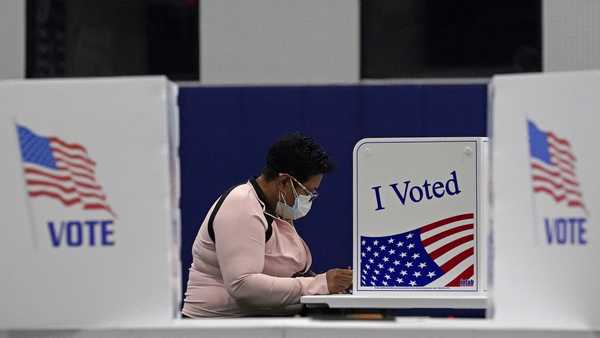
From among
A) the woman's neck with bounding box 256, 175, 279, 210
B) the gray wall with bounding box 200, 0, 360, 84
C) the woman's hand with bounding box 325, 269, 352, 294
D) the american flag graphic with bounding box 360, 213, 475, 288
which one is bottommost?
the woman's hand with bounding box 325, 269, 352, 294

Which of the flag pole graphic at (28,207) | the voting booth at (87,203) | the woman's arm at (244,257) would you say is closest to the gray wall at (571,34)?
the woman's arm at (244,257)

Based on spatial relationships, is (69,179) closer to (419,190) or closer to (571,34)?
(419,190)

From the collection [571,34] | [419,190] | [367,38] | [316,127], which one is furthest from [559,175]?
[367,38]

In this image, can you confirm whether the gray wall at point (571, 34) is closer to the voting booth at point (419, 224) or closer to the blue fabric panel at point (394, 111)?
the blue fabric panel at point (394, 111)

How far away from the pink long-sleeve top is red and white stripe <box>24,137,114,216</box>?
1326 millimetres

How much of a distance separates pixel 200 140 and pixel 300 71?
0.89 meters

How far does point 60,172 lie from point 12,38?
20.7 feet

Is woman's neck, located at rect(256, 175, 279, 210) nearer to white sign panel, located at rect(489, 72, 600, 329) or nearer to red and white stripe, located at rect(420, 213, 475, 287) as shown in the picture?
red and white stripe, located at rect(420, 213, 475, 287)

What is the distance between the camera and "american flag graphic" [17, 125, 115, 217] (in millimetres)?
2617

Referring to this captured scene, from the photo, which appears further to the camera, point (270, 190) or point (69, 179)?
point (270, 190)

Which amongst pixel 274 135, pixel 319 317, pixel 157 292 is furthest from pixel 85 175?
pixel 274 135

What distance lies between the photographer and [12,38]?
340 inches

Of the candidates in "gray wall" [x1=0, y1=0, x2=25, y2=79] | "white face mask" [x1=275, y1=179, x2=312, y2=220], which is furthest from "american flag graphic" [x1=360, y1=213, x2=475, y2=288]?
"gray wall" [x1=0, y1=0, x2=25, y2=79]

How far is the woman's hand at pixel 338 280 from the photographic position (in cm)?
421
